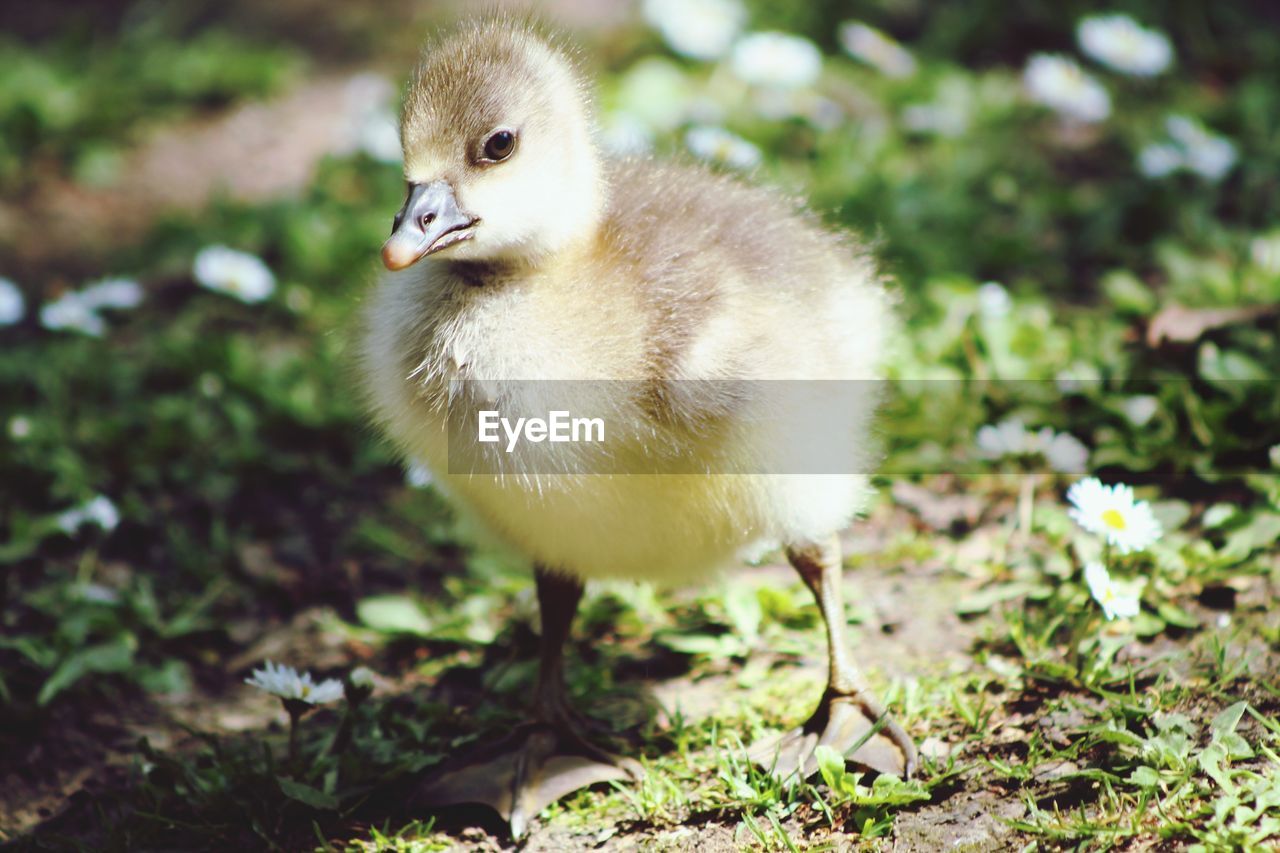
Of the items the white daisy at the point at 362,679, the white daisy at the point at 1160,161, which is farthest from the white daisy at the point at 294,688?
the white daisy at the point at 1160,161

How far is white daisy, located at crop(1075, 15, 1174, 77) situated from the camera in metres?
4.94

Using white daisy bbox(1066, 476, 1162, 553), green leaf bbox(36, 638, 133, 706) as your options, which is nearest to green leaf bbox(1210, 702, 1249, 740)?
white daisy bbox(1066, 476, 1162, 553)

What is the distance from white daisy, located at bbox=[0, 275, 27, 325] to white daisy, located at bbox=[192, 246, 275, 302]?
1.87 feet

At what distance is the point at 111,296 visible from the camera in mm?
4223

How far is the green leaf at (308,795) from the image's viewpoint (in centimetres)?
243

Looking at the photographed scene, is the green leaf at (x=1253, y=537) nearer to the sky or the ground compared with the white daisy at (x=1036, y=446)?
nearer to the ground

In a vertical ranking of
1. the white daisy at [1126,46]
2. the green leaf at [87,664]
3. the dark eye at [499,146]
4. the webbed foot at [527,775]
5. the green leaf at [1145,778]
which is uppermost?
the dark eye at [499,146]

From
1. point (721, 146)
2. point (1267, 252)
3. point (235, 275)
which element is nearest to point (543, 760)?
point (235, 275)

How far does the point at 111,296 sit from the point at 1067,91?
3.49 metres

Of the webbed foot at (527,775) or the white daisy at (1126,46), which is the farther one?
the white daisy at (1126,46)

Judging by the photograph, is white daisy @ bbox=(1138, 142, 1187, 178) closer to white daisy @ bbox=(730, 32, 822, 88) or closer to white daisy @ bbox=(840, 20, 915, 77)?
white daisy @ bbox=(840, 20, 915, 77)

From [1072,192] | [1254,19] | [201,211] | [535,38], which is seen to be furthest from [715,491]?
[1254,19]

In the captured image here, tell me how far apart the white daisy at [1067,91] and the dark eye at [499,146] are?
10.2 ft

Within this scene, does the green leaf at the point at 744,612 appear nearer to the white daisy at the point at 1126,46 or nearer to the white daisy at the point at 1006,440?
the white daisy at the point at 1006,440
